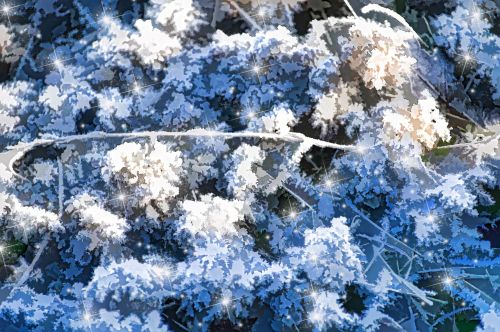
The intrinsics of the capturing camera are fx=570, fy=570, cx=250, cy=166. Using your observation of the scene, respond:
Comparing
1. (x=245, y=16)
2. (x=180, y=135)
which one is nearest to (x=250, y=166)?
(x=180, y=135)

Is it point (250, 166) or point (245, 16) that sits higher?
point (245, 16)

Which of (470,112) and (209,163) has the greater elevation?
(470,112)

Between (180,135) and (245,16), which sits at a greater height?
(245,16)

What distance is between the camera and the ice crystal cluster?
151cm

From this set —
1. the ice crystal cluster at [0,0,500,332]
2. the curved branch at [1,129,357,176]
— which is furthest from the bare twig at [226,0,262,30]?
the curved branch at [1,129,357,176]

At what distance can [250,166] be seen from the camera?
155 cm

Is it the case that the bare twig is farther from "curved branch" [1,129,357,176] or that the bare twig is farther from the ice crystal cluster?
"curved branch" [1,129,357,176]

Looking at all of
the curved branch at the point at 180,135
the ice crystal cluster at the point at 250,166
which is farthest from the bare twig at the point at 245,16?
the curved branch at the point at 180,135

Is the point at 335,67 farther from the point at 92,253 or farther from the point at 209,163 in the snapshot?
the point at 92,253

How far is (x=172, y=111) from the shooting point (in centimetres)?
157

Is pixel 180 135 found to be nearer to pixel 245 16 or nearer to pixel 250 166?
pixel 250 166

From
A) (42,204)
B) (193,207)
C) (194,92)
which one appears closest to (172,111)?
(194,92)

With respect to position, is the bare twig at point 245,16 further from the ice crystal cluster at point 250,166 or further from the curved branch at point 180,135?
the curved branch at point 180,135

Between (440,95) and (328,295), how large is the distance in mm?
626
